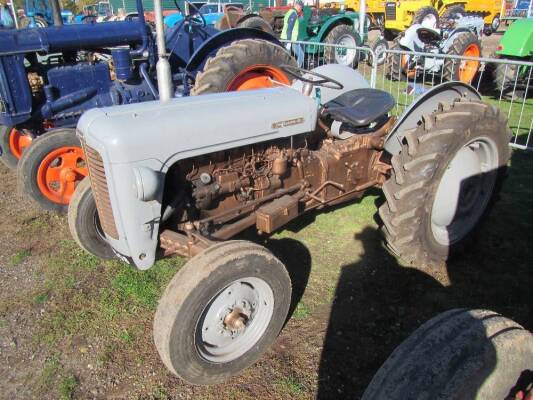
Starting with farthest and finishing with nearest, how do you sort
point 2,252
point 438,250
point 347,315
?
point 2,252, point 438,250, point 347,315

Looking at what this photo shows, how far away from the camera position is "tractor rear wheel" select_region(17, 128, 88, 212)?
3984mm

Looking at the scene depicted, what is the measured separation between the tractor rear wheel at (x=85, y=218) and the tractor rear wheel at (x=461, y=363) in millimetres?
2341

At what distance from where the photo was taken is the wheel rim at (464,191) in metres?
3.03

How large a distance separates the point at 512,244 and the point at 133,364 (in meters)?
2.92

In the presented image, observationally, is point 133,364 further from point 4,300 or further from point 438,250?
point 438,250

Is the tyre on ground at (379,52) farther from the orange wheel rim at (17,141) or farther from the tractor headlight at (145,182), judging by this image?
the orange wheel rim at (17,141)

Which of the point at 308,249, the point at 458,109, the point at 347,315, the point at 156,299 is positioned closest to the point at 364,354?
the point at 347,315

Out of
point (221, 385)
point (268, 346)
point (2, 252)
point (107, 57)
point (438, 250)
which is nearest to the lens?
point (221, 385)

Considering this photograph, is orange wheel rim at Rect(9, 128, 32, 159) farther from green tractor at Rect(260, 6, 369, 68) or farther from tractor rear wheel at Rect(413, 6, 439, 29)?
tractor rear wheel at Rect(413, 6, 439, 29)

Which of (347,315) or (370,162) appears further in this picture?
(370,162)

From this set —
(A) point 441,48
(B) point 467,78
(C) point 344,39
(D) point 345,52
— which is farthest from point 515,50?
(C) point 344,39

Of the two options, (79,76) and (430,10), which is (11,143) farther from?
(430,10)

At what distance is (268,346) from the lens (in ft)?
A: 8.05

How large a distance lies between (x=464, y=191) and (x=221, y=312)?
6.58 feet
